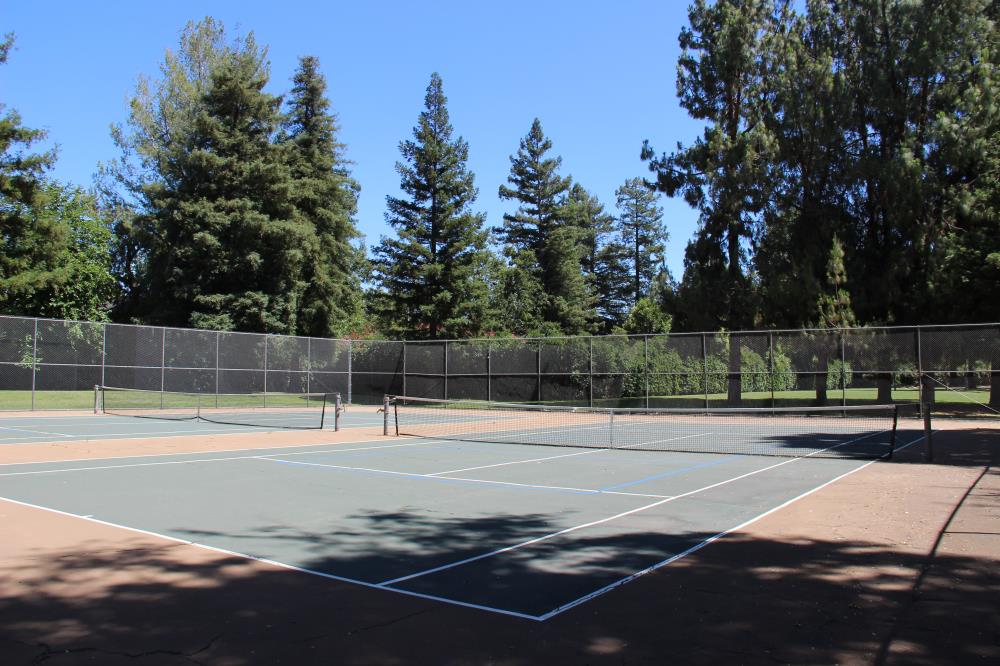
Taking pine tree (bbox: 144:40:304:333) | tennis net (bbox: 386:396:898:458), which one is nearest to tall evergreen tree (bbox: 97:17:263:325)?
pine tree (bbox: 144:40:304:333)

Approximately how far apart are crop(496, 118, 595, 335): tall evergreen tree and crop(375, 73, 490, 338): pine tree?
32.3ft

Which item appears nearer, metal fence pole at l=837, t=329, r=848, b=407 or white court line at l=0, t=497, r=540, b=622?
white court line at l=0, t=497, r=540, b=622

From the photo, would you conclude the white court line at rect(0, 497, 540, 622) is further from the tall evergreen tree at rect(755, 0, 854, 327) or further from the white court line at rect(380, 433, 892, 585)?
the tall evergreen tree at rect(755, 0, 854, 327)

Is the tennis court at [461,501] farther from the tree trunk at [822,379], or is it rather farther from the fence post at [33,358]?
the fence post at [33,358]

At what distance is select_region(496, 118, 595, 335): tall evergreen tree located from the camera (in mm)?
56781

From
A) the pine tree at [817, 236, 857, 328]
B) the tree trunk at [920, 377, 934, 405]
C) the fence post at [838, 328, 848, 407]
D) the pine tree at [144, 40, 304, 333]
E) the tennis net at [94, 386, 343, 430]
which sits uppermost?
the pine tree at [144, 40, 304, 333]

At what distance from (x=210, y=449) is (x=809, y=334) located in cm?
2086

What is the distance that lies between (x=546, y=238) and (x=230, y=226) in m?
26.3

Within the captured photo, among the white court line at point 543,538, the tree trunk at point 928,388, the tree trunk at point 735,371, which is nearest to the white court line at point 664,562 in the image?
the white court line at point 543,538

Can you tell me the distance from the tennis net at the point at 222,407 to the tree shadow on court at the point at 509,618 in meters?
14.8

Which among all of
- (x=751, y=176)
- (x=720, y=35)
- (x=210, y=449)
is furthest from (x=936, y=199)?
(x=210, y=449)

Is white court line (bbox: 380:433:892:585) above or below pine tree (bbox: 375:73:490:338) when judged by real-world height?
below

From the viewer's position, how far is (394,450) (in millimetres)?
15750

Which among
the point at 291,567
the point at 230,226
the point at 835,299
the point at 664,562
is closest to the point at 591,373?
the point at 835,299
